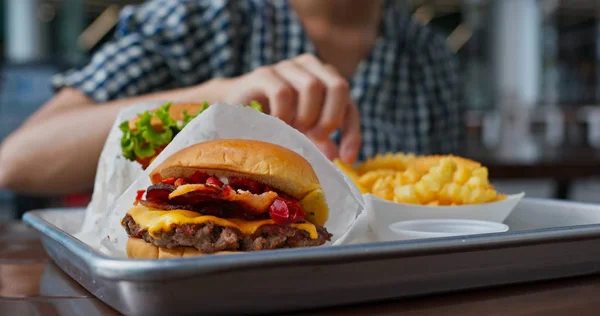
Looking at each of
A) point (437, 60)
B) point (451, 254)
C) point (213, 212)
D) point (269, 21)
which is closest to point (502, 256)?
point (451, 254)

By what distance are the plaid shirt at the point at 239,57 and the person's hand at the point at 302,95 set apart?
85 centimetres

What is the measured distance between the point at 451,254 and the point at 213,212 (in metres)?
0.29

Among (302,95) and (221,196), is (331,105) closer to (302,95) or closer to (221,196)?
(302,95)

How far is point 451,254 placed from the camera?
639 millimetres

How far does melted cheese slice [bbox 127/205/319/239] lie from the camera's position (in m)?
0.71

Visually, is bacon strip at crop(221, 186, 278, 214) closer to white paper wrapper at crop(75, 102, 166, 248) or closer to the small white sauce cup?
the small white sauce cup

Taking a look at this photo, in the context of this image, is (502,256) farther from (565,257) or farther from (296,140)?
(296,140)

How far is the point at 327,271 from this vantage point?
0.58 meters

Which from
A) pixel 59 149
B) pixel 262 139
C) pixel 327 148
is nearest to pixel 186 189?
pixel 262 139

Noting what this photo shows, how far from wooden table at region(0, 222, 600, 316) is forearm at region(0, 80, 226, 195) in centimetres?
100

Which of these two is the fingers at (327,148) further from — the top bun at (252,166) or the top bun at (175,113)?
the top bun at (252,166)

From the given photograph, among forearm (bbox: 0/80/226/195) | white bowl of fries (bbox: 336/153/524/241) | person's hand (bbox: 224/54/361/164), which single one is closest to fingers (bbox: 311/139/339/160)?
person's hand (bbox: 224/54/361/164)

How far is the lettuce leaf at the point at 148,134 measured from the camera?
100 cm

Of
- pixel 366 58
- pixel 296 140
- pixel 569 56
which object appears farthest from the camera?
pixel 569 56
